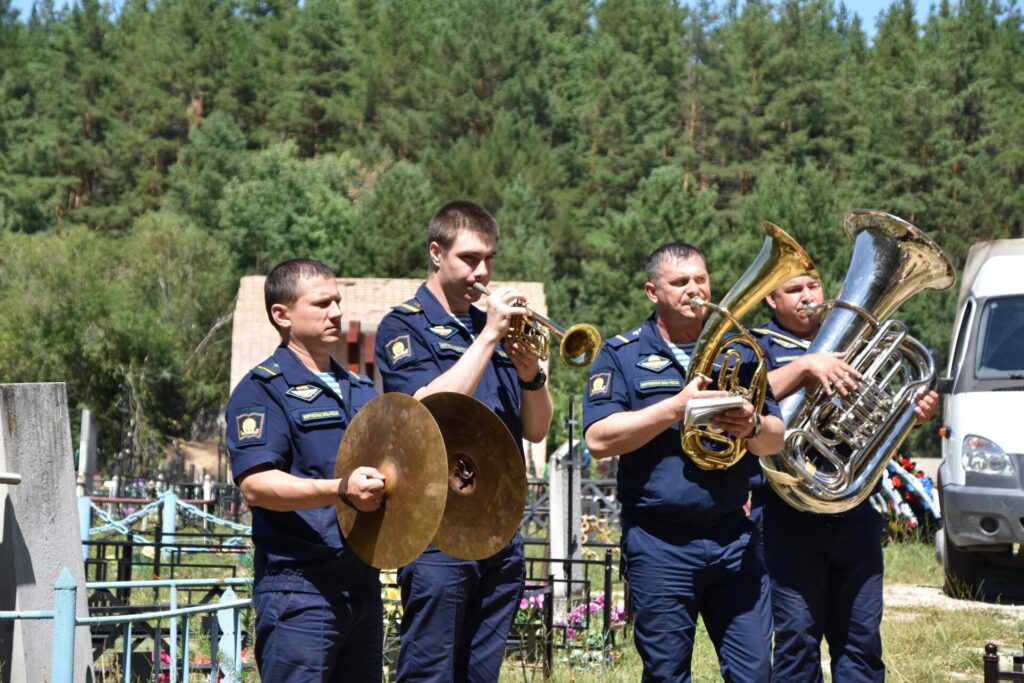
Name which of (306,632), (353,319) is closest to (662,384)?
(306,632)

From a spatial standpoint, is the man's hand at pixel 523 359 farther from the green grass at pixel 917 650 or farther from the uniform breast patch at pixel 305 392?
the green grass at pixel 917 650

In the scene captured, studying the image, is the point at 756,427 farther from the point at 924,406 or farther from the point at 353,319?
the point at 353,319

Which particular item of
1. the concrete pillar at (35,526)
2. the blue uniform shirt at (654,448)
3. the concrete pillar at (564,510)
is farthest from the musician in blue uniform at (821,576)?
the concrete pillar at (564,510)

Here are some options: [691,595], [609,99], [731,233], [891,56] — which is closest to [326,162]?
[609,99]

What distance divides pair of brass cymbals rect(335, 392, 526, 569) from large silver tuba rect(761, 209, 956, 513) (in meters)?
1.50

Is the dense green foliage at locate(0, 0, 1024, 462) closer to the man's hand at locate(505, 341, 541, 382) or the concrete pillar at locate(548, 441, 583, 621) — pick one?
the concrete pillar at locate(548, 441, 583, 621)

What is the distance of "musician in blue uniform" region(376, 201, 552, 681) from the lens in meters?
4.34

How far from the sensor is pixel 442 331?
4656 mm

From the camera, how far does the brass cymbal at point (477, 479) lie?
13.8 ft

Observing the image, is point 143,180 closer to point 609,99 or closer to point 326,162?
point 326,162

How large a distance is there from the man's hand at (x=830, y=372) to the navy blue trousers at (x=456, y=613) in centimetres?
155

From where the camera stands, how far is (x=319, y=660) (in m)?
4.10

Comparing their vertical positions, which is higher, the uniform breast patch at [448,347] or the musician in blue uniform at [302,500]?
the uniform breast patch at [448,347]

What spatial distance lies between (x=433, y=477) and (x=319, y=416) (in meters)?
0.65
